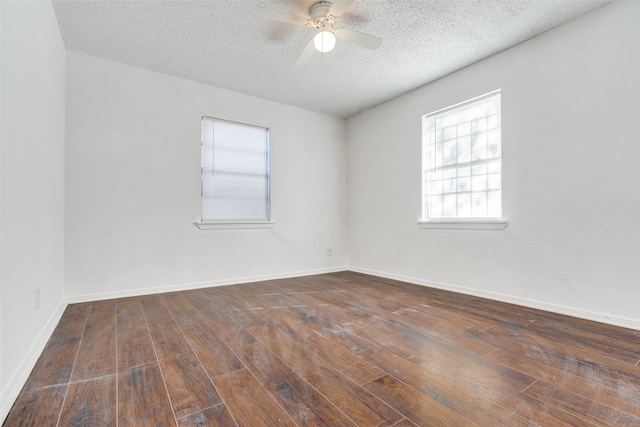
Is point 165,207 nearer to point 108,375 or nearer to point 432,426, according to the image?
point 108,375

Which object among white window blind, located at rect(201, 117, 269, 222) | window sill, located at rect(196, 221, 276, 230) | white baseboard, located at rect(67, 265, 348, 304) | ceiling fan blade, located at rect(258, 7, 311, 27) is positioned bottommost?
white baseboard, located at rect(67, 265, 348, 304)

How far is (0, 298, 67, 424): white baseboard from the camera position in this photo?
128 cm

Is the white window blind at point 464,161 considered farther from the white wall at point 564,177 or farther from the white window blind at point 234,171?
the white window blind at point 234,171

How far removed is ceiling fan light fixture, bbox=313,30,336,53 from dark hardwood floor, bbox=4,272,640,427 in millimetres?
2300

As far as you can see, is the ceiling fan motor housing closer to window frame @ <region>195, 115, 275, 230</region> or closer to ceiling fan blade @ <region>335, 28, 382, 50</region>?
ceiling fan blade @ <region>335, 28, 382, 50</region>

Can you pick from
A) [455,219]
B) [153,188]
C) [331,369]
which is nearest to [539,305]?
[455,219]

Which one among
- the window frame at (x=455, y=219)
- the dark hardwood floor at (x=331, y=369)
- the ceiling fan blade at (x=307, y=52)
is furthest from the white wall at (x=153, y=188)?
the window frame at (x=455, y=219)

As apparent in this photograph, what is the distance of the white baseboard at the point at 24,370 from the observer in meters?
1.28

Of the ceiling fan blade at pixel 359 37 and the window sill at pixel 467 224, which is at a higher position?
the ceiling fan blade at pixel 359 37

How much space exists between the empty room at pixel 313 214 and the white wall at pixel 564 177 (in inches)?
0.6

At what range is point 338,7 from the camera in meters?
2.19

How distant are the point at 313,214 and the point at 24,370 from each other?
356 centimetres

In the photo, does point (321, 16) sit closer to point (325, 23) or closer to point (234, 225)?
point (325, 23)

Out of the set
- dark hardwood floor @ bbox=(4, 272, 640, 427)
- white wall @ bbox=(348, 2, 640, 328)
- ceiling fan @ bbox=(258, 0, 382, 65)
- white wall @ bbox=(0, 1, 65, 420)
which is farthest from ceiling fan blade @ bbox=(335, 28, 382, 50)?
dark hardwood floor @ bbox=(4, 272, 640, 427)
